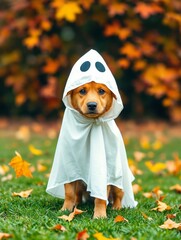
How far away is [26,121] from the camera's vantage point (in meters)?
9.98

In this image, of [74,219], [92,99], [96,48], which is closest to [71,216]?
[74,219]

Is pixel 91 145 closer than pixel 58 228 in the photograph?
No

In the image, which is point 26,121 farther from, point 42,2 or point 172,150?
point 172,150

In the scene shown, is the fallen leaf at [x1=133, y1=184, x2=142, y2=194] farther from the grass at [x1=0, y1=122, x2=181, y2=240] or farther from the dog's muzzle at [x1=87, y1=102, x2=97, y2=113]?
the dog's muzzle at [x1=87, y1=102, x2=97, y2=113]

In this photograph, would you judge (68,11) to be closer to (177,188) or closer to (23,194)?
(177,188)

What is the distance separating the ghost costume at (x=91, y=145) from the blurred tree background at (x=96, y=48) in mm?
4879

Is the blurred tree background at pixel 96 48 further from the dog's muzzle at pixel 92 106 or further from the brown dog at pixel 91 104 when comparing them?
the dog's muzzle at pixel 92 106

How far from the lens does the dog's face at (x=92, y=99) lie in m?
3.85

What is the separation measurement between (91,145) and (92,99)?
1.12ft

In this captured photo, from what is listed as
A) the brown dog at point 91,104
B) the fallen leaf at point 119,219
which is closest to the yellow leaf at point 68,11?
the brown dog at point 91,104

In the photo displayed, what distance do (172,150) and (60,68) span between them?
2716mm

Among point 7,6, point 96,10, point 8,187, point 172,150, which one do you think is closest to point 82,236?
point 8,187

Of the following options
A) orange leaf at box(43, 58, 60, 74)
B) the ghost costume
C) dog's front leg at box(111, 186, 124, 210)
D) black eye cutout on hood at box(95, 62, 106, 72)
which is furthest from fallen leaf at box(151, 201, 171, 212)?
orange leaf at box(43, 58, 60, 74)

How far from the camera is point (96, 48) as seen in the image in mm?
9516
